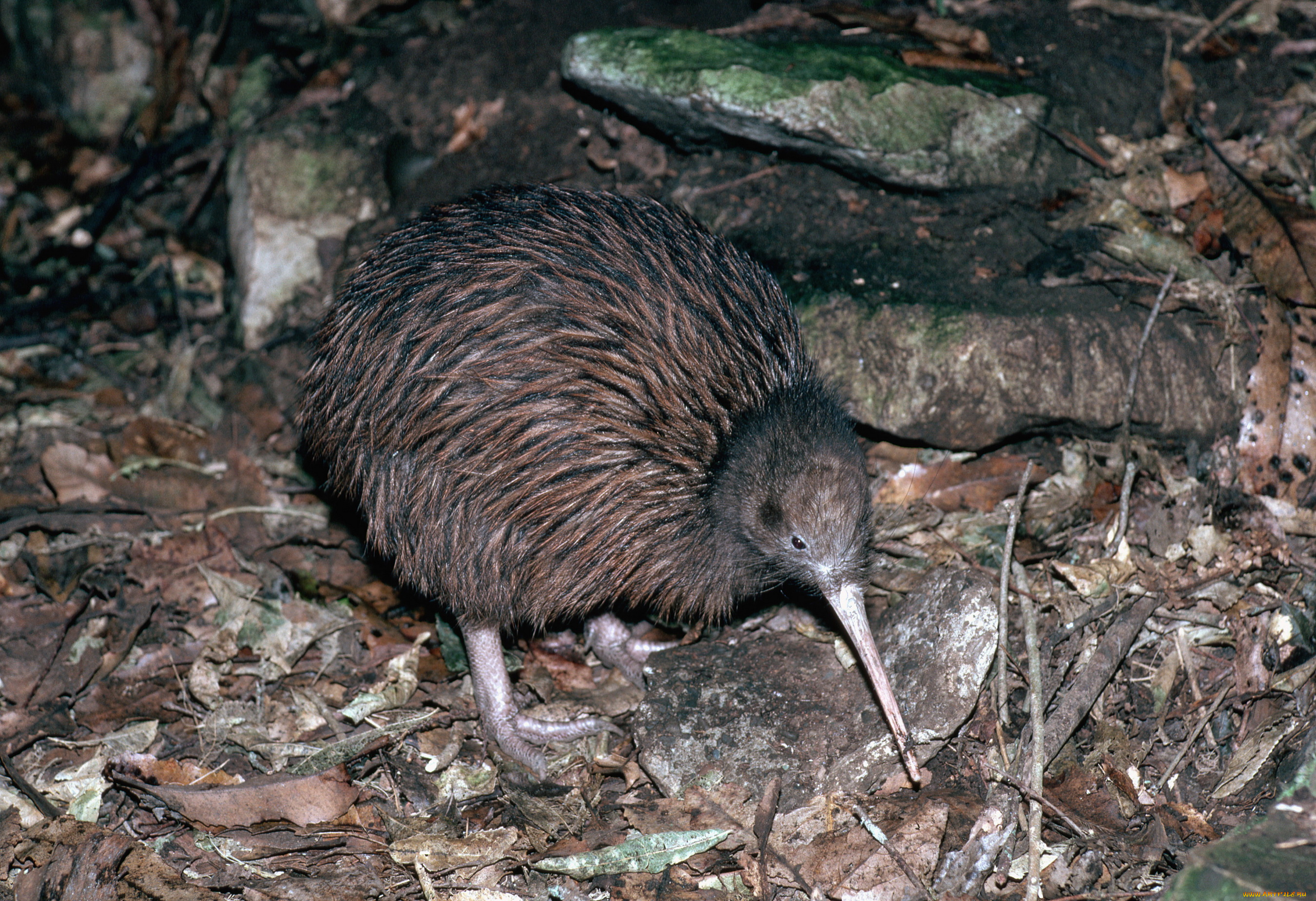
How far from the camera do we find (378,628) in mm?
4328

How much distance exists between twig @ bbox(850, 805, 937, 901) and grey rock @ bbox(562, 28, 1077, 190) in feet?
8.74

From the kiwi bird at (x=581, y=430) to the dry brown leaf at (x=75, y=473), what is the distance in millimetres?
1686

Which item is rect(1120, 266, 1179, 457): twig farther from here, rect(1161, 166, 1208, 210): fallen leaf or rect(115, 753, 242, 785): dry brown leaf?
rect(115, 753, 242, 785): dry brown leaf

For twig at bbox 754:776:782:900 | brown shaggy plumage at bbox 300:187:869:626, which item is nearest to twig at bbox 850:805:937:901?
twig at bbox 754:776:782:900

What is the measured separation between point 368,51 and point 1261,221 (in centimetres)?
460

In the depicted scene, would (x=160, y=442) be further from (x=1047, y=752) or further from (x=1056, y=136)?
(x=1056, y=136)

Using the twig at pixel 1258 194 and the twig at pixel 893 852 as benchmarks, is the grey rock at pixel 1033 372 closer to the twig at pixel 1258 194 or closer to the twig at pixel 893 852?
the twig at pixel 1258 194

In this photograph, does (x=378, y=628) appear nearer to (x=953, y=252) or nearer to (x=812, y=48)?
(x=953, y=252)

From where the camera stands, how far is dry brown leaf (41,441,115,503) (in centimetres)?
491

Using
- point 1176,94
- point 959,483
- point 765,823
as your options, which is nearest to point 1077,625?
point 959,483

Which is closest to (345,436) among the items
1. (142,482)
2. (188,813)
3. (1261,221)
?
(188,813)

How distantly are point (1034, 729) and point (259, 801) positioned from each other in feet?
8.22

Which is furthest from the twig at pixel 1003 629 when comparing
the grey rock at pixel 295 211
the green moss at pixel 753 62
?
the grey rock at pixel 295 211

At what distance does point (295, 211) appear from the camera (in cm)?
565
